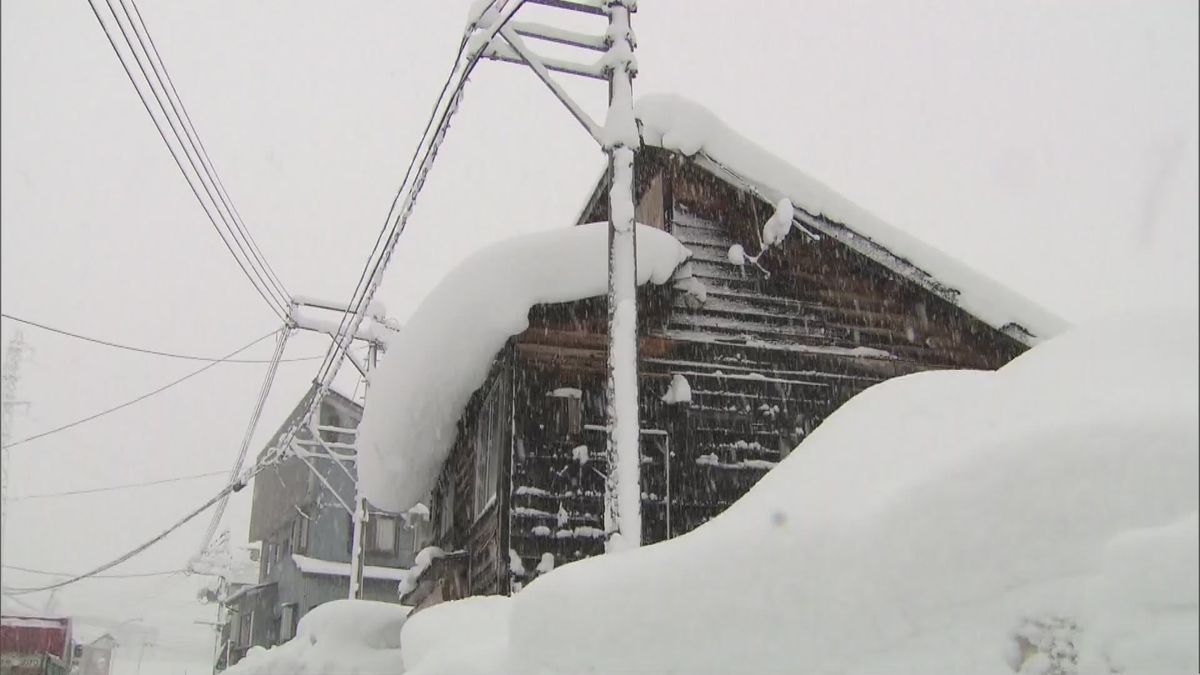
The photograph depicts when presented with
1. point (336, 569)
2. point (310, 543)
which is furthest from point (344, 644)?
point (310, 543)

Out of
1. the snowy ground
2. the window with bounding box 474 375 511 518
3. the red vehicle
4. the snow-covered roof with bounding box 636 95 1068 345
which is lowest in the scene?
the red vehicle

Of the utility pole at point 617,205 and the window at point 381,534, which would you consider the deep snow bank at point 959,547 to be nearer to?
the utility pole at point 617,205

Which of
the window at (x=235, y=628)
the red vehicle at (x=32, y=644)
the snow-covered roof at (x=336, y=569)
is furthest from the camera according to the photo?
the window at (x=235, y=628)

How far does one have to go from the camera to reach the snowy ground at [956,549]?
2271 millimetres

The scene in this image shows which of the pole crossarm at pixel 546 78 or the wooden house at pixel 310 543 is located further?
the wooden house at pixel 310 543

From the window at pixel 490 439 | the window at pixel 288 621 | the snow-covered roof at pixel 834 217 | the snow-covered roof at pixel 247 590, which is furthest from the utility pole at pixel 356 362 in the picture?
the snow-covered roof at pixel 247 590

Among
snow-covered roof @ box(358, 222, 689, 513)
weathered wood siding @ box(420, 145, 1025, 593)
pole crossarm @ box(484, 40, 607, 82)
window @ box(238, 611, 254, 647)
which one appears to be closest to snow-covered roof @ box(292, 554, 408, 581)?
window @ box(238, 611, 254, 647)

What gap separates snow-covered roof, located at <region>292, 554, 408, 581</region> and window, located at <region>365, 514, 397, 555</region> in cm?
50

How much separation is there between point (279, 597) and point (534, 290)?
23778mm

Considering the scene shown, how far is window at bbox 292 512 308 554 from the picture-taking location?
27266 mm

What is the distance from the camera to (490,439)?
882cm

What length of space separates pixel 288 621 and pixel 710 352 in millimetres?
21998

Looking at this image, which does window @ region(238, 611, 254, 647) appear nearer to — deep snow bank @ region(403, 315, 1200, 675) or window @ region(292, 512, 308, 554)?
window @ region(292, 512, 308, 554)

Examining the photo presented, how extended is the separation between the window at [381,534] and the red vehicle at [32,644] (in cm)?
740
